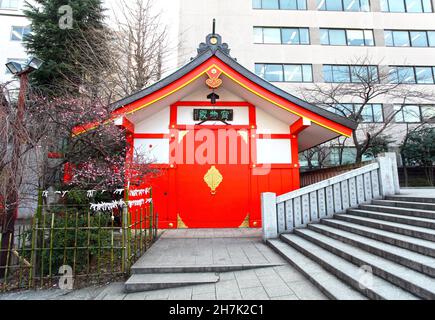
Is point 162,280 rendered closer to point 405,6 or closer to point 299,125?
point 299,125

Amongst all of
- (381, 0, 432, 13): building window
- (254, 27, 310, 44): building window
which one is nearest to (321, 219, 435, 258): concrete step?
(254, 27, 310, 44): building window

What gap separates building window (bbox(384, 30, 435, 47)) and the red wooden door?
21.5 metres

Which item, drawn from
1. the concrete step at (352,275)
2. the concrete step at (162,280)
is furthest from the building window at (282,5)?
the concrete step at (162,280)

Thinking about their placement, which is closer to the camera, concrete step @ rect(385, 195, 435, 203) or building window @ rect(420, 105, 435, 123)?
concrete step @ rect(385, 195, 435, 203)

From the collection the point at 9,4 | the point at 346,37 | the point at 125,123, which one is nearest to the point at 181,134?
the point at 125,123

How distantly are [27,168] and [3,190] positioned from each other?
562 millimetres

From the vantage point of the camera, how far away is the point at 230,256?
17.8 feet

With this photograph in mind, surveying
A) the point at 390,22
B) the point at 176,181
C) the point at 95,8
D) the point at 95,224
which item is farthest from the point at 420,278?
the point at 390,22

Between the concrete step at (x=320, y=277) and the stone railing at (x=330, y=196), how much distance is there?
4.27 feet

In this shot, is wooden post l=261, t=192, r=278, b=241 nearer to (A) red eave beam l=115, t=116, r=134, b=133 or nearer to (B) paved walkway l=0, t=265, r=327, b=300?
(B) paved walkway l=0, t=265, r=327, b=300

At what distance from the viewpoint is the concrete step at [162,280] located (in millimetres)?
4234

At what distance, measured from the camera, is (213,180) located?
8.63 meters

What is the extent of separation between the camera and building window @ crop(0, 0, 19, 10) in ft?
69.6
